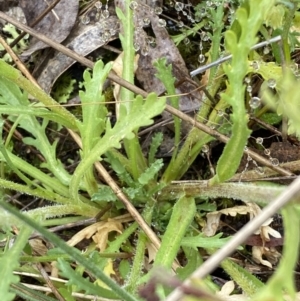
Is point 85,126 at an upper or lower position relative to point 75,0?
lower

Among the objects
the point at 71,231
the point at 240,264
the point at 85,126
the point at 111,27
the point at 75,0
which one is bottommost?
the point at 240,264

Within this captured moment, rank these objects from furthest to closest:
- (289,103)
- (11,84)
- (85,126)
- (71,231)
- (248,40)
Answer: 1. (71,231)
2. (11,84)
3. (85,126)
4. (248,40)
5. (289,103)

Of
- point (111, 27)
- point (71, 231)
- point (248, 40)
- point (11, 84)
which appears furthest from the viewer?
point (111, 27)

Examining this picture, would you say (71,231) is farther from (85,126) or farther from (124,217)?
(85,126)

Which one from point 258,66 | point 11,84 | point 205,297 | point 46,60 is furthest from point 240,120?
point 46,60

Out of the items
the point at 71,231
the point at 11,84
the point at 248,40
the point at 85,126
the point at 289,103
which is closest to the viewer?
Answer: the point at 289,103

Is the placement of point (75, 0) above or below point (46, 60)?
above

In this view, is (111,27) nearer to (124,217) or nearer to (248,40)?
(124,217)

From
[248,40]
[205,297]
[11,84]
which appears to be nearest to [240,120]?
[248,40]

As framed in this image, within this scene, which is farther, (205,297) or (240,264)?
(240,264)
